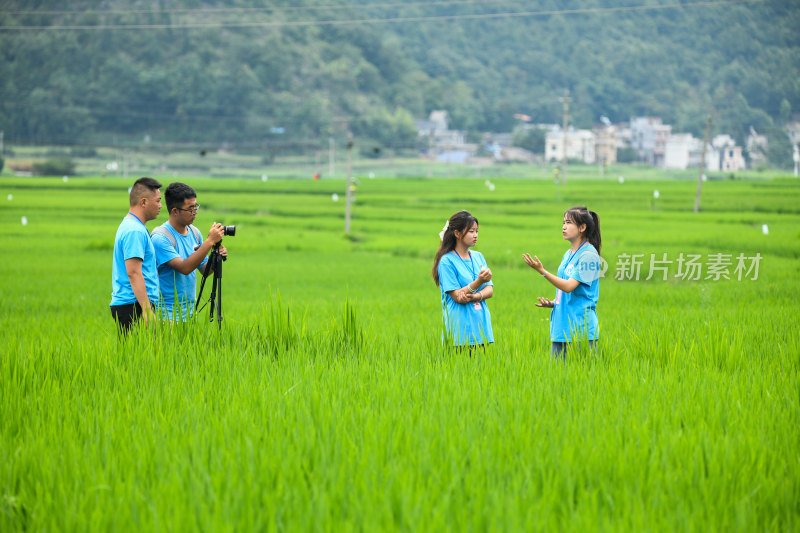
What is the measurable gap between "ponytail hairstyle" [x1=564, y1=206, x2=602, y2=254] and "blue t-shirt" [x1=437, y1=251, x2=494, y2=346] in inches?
25.1

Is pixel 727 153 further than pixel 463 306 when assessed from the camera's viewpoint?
Yes

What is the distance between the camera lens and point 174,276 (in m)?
5.50

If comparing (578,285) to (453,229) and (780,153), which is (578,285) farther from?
(780,153)

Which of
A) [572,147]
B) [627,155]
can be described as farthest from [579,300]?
[627,155]

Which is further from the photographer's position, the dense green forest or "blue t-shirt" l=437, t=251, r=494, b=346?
the dense green forest

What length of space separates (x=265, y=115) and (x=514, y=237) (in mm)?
70896

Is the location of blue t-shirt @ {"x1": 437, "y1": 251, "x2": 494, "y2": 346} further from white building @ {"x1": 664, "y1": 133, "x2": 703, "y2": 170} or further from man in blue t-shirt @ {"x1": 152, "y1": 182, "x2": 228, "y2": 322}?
white building @ {"x1": 664, "y1": 133, "x2": 703, "y2": 170}

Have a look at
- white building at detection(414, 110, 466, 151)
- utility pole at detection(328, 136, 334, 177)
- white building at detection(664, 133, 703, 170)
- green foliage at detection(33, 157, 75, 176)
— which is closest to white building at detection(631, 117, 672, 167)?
white building at detection(664, 133, 703, 170)

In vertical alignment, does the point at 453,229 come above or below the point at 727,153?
below

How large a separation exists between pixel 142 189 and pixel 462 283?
7.11 feet

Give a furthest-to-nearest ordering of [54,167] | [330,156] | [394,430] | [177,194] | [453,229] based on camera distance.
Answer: [330,156] → [54,167] → [177,194] → [453,229] → [394,430]

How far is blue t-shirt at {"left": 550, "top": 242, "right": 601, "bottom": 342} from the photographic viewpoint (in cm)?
505

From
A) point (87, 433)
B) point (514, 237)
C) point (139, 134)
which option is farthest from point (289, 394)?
point (139, 134)

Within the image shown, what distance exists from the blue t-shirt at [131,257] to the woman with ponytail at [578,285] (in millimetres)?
2509
